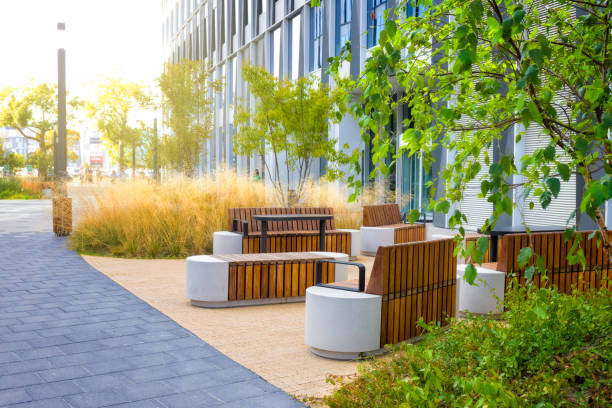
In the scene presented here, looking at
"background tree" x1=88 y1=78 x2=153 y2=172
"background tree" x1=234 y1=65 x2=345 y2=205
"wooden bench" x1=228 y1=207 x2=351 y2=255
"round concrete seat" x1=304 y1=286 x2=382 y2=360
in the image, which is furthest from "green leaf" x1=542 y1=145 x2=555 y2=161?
"background tree" x1=88 y1=78 x2=153 y2=172

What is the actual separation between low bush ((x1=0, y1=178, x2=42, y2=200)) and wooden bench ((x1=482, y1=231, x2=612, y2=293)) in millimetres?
33112

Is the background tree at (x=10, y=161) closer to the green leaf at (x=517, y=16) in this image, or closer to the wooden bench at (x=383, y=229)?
the wooden bench at (x=383, y=229)

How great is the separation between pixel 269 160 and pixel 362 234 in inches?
647

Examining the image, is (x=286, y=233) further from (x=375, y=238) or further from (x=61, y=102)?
(x=61, y=102)

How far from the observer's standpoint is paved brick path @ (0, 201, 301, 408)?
12.7 ft

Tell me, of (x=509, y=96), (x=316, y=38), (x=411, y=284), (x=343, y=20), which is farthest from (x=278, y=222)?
(x=316, y=38)

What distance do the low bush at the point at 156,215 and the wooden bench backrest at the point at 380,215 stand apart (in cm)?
107

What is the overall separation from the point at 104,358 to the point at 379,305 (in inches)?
84.6

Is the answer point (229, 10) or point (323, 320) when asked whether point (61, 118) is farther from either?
point (229, 10)

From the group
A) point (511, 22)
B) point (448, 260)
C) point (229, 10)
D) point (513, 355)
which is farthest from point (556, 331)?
point (229, 10)

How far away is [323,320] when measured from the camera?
15.6 ft

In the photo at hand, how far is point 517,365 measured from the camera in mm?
3332

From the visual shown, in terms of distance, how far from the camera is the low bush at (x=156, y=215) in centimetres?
1079

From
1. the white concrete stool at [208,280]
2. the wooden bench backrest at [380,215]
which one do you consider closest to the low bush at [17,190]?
the wooden bench backrest at [380,215]
